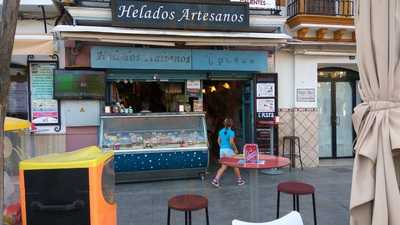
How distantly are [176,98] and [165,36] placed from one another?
189 centimetres

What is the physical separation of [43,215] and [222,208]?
13.0 ft

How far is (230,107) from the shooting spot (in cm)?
1144

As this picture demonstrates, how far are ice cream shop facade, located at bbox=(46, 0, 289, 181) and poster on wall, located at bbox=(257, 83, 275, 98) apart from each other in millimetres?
413

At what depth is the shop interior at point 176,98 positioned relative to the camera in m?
9.34

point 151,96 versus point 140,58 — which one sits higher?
point 140,58

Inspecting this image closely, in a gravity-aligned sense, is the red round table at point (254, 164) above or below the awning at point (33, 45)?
below

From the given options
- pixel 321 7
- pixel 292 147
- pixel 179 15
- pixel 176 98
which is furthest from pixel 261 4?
pixel 292 147

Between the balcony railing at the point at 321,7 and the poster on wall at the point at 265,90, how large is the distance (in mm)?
1929

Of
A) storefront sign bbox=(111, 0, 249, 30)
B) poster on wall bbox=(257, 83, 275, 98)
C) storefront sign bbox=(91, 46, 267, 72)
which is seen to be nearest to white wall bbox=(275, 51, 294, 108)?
poster on wall bbox=(257, 83, 275, 98)

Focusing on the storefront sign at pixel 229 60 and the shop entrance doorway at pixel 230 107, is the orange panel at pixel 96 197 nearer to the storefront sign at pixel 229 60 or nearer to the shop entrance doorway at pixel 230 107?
the storefront sign at pixel 229 60

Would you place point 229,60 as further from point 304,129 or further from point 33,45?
point 33,45

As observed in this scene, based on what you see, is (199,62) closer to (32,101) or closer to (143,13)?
(143,13)

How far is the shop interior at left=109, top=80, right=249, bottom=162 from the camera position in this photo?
368 inches

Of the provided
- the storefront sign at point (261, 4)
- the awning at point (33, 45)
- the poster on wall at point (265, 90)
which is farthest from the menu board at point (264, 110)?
the awning at point (33, 45)
